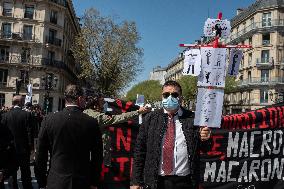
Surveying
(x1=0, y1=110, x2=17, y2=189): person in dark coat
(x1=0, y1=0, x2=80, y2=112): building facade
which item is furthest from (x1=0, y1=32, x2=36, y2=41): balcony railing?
(x1=0, y1=110, x2=17, y2=189): person in dark coat

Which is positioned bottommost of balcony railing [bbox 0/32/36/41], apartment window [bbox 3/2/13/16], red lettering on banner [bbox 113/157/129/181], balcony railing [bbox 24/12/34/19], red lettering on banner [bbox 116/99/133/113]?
red lettering on banner [bbox 113/157/129/181]

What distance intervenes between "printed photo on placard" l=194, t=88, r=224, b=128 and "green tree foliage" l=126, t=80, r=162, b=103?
7928 cm

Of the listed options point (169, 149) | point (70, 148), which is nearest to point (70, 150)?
point (70, 148)

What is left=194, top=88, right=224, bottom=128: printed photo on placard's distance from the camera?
4.14 metres

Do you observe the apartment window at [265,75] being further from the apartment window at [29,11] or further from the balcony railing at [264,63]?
the apartment window at [29,11]

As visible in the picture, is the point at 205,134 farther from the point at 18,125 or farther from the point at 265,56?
the point at 265,56

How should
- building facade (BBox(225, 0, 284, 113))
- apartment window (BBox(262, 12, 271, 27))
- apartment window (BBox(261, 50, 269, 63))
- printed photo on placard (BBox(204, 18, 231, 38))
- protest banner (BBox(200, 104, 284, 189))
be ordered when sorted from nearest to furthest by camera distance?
printed photo on placard (BBox(204, 18, 231, 38)), protest banner (BBox(200, 104, 284, 189)), building facade (BBox(225, 0, 284, 113)), apartment window (BBox(261, 50, 269, 63)), apartment window (BBox(262, 12, 271, 27))

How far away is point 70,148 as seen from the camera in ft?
12.9

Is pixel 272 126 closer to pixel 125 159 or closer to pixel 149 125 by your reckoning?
pixel 125 159

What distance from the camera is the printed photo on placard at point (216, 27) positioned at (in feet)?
16.2

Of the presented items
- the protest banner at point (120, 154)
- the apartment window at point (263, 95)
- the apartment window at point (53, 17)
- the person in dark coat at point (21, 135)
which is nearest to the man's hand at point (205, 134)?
the protest banner at point (120, 154)

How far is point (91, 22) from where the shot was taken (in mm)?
41094

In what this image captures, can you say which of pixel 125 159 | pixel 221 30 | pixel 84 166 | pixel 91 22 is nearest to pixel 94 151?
pixel 84 166

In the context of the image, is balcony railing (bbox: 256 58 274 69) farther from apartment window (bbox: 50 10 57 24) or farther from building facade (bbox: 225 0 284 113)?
apartment window (bbox: 50 10 57 24)
